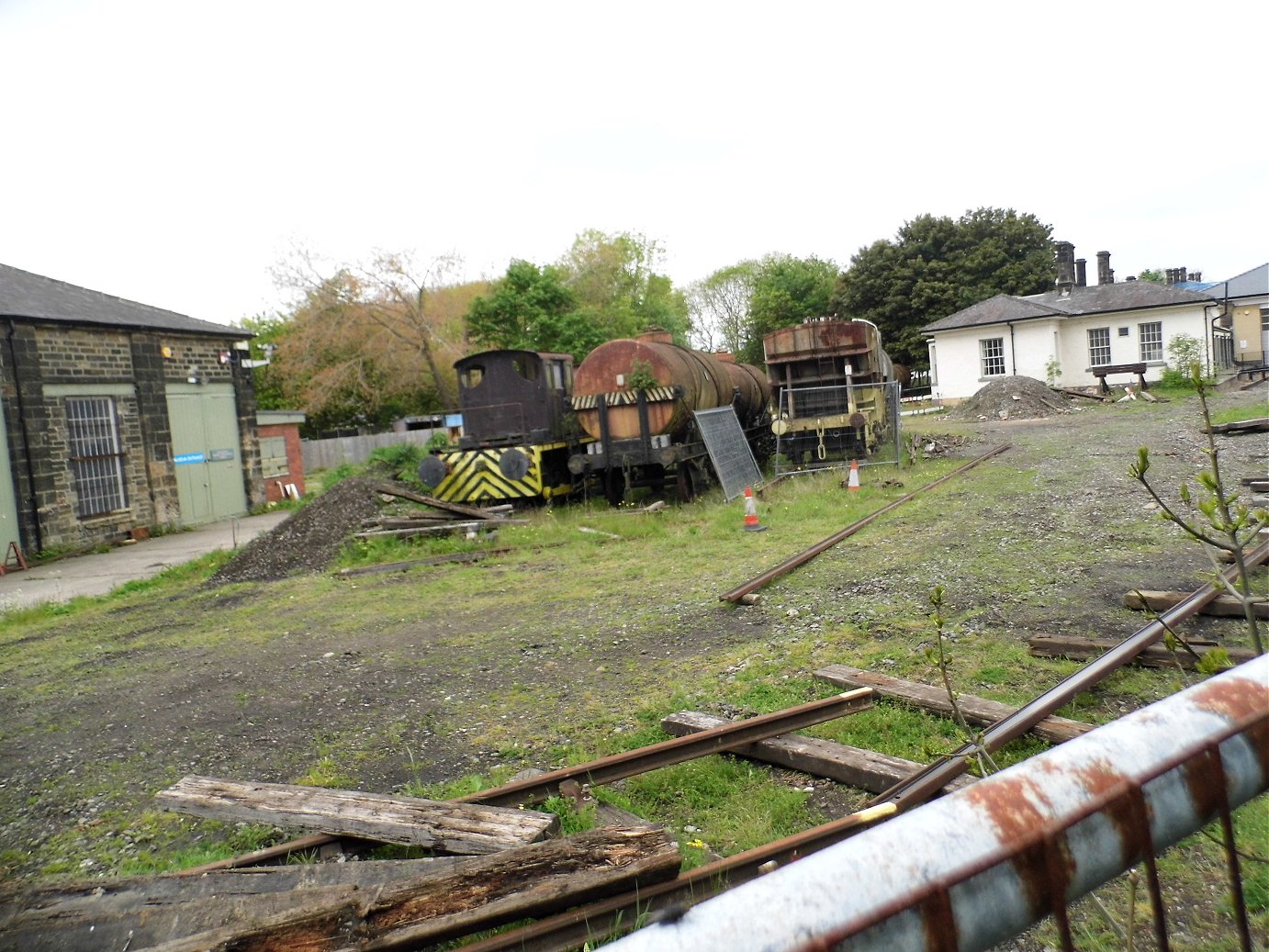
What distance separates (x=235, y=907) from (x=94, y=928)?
49cm

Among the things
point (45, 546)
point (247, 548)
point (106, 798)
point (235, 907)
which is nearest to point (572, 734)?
point (235, 907)

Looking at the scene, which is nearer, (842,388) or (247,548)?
(247,548)

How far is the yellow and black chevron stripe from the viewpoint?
14.4 m

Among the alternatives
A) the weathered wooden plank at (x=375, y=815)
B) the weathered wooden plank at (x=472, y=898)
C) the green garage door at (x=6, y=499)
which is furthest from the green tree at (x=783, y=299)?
the weathered wooden plank at (x=472, y=898)

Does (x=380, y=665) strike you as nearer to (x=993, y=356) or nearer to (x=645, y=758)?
(x=645, y=758)

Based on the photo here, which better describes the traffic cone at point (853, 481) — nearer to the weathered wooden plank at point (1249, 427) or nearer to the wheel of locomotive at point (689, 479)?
the wheel of locomotive at point (689, 479)

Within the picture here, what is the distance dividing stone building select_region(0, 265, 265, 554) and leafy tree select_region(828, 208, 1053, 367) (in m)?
28.9

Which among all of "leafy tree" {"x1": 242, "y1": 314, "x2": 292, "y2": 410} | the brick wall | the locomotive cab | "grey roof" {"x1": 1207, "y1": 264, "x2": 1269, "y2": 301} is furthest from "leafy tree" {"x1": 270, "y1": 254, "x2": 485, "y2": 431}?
"grey roof" {"x1": 1207, "y1": 264, "x2": 1269, "y2": 301}

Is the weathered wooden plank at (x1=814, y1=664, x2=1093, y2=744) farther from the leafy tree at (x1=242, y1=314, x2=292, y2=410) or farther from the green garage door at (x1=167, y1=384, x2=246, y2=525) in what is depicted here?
the leafy tree at (x1=242, y1=314, x2=292, y2=410)

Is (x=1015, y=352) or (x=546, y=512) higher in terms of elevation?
(x=1015, y=352)

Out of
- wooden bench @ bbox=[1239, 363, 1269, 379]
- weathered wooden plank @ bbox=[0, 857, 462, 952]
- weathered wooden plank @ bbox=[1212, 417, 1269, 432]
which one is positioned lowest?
weathered wooden plank @ bbox=[0, 857, 462, 952]

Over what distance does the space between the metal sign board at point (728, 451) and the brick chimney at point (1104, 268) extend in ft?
105

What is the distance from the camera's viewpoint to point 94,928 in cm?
316

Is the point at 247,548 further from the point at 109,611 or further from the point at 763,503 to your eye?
the point at 763,503
